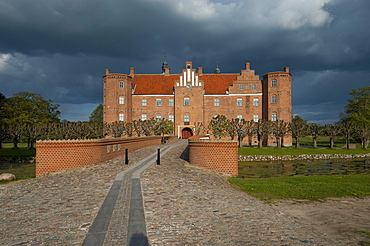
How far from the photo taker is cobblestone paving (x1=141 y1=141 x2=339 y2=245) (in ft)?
16.2

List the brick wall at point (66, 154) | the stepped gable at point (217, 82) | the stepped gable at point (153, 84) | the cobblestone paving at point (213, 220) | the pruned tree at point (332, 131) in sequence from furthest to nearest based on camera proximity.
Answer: the stepped gable at point (153, 84)
the stepped gable at point (217, 82)
the pruned tree at point (332, 131)
the brick wall at point (66, 154)
the cobblestone paving at point (213, 220)

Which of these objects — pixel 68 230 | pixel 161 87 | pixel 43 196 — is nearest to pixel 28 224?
pixel 68 230

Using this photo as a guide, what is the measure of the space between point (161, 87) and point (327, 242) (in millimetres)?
44570

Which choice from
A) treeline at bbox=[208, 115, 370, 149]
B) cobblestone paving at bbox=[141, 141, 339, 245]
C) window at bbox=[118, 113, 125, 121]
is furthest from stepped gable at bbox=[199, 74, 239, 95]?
cobblestone paving at bbox=[141, 141, 339, 245]

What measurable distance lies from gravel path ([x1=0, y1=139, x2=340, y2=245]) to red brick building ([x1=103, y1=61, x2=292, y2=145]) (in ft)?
115

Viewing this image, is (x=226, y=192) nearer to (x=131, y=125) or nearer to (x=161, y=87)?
(x=131, y=125)

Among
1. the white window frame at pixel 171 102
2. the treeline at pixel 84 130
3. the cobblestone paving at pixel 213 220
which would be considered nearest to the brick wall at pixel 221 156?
the cobblestone paving at pixel 213 220

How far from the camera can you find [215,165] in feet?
49.3

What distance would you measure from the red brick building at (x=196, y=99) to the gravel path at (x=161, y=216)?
35.2 metres

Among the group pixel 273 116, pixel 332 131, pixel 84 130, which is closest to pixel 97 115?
pixel 84 130

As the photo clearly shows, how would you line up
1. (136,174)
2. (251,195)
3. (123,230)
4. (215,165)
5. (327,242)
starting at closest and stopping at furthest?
(327,242) → (123,230) → (251,195) → (136,174) → (215,165)

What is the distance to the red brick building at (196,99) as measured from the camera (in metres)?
43.2

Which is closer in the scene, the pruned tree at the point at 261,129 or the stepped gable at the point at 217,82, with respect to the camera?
the pruned tree at the point at 261,129

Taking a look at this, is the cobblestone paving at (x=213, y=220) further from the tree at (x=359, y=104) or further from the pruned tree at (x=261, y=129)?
the tree at (x=359, y=104)
